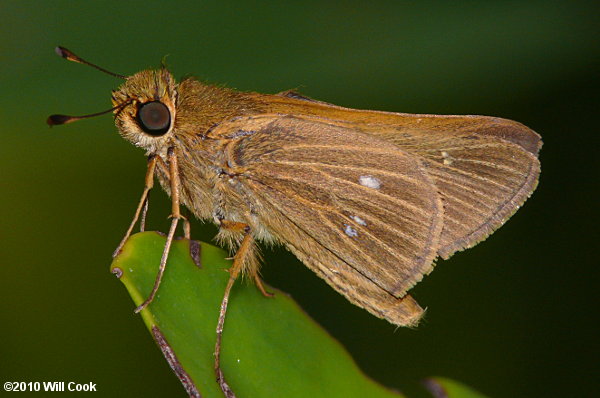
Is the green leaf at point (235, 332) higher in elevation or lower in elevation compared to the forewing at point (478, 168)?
lower

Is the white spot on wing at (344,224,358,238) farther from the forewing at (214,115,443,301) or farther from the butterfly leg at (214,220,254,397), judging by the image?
the butterfly leg at (214,220,254,397)

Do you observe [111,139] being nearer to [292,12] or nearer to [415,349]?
[292,12]

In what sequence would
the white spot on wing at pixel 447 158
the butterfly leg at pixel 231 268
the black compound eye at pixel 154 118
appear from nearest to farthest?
the butterfly leg at pixel 231 268
the black compound eye at pixel 154 118
the white spot on wing at pixel 447 158

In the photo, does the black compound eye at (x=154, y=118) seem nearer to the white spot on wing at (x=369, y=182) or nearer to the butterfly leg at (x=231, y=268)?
the butterfly leg at (x=231, y=268)

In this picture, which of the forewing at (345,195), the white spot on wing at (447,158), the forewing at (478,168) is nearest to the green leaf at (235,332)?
the forewing at (345,195)

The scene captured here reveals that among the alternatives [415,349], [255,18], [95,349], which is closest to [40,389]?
[95,349]

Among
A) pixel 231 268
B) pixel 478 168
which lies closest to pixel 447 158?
pixel 478 168

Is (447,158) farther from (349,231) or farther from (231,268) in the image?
(231,268)
